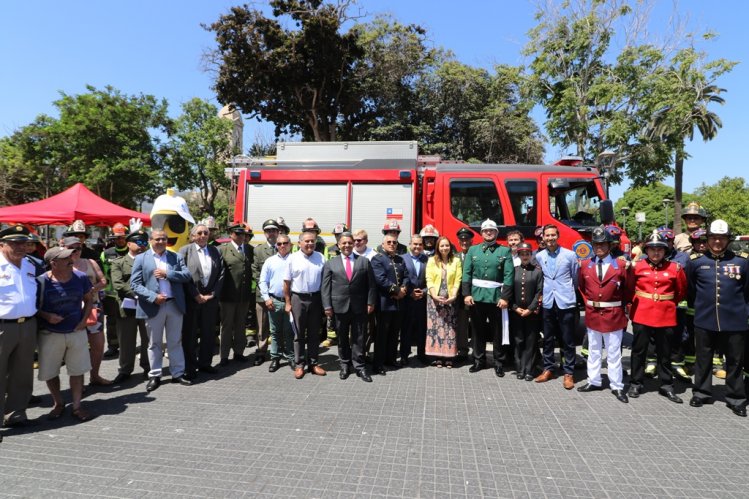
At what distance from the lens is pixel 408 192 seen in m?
7.11

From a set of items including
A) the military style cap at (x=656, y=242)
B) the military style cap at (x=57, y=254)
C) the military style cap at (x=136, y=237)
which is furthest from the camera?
the military style cap at (x=136, y=237)

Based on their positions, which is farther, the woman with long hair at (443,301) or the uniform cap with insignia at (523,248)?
the woman with long hair at (443,301)

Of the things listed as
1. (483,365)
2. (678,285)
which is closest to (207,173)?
(483,365)

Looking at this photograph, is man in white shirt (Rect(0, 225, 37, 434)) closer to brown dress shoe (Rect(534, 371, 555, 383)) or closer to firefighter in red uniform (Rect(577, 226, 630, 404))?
brown dress shoe (Rect(534, 371, 555, 383))

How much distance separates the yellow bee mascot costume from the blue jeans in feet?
17.6

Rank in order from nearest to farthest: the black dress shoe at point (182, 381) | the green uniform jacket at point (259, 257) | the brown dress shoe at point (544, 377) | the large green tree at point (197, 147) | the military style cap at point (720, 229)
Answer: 1. the military style cap at point (720, 229)
2. the black dress shoe at point (182, 381)
3. the brown dress shoe at point (544, 377)
4. the green uniform jacket at point (259, 257)
5. the large green tree at point (197, 147)

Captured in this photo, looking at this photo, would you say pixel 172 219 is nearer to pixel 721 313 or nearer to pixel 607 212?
pixel 607 212

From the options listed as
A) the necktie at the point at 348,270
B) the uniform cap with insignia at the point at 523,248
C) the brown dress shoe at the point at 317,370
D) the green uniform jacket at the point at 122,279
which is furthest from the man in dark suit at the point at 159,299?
the uniform cap with insignia at the point at 523,248

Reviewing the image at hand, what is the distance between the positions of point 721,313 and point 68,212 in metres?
12.4

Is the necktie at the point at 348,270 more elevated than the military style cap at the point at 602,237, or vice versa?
the military style cap at the point at 602,237

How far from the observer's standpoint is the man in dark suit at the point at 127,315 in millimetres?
5352

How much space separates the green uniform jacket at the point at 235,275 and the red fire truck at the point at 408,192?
126 centimetres

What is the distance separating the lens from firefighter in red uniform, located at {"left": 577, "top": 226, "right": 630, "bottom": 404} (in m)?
4.94

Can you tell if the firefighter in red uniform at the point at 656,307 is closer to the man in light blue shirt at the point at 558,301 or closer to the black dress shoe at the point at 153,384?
the man in light blue shirt at the point at 558,301
